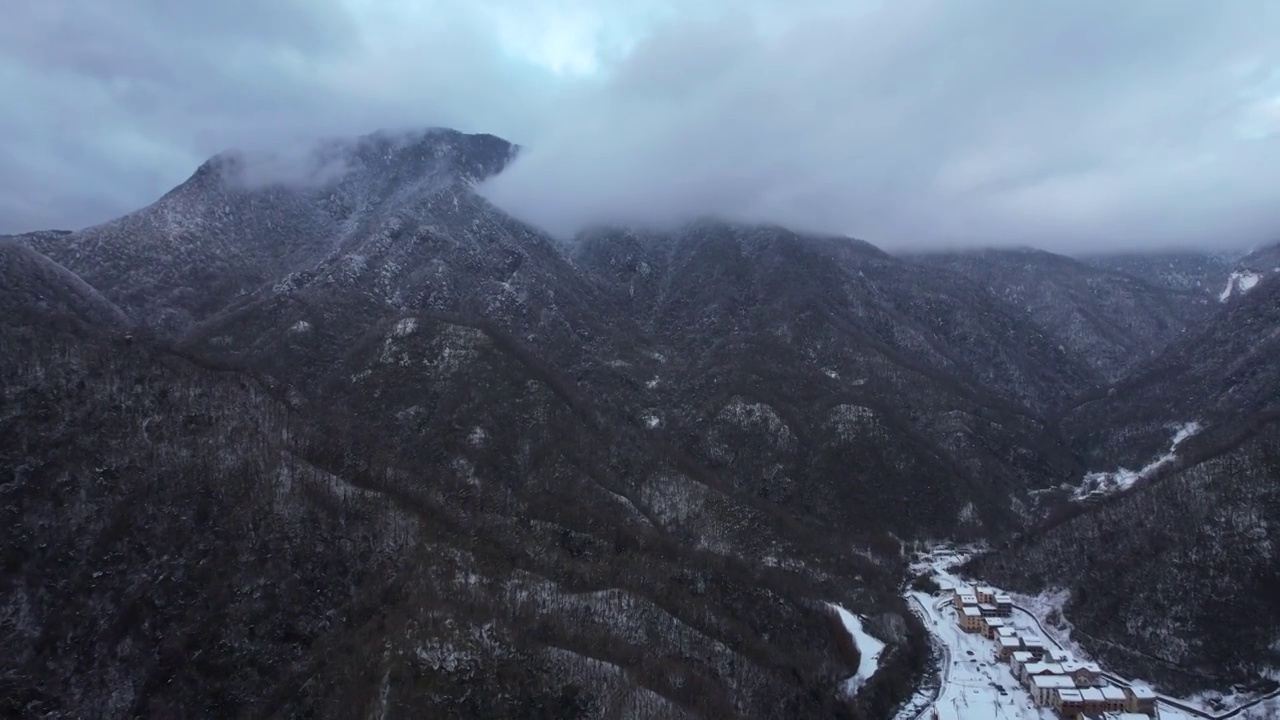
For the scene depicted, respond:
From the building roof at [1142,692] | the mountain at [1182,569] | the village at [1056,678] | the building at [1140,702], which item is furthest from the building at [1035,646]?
the building at [1140,702]

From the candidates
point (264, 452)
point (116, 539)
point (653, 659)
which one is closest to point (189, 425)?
point (264, 452)

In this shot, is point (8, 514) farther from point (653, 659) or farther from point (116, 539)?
point (653, 659)

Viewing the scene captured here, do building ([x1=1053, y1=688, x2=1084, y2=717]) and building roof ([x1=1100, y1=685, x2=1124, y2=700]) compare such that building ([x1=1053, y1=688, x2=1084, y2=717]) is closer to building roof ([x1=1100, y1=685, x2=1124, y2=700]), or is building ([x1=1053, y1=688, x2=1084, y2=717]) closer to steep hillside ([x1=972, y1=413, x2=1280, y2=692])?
building roof ([x1=1100, y1=685, x2=1124, y2=700])

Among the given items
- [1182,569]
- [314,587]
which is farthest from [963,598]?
[314,587]

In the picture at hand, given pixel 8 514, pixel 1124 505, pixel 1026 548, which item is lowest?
pixel 1026 548

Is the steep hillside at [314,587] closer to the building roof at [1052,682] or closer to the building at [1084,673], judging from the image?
the building roof at [1052,682]

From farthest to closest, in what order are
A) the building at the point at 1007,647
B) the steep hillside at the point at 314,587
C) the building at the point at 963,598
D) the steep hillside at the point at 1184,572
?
1. the building at the point at 963,598
2. the building at the point at 1007,647
3. the steep hillside at the point at 1184,572
4. the steep hillside at the point at 314,587
